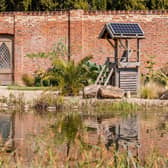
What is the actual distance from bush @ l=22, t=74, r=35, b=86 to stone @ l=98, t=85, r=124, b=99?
23.0 feet

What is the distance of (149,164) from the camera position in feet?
21.4

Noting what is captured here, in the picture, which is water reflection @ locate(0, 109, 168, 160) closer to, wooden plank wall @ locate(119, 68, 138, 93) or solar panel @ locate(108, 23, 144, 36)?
wooden plank wall @ locate(119, 68, 138, 93)

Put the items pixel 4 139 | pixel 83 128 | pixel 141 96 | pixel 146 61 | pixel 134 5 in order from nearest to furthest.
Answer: pixel 4 139 < pixel 83 128 < pixel 141 96 < pixel 146 61 < pixel 134 5

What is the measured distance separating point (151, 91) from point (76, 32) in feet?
21.2

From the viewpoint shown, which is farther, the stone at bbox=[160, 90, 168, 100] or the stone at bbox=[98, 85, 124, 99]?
the stone at bbox=[160, 90, 168, 100]

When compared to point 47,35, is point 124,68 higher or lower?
lower

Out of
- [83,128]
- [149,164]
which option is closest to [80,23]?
[83,128]

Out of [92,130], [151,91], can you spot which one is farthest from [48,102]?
[92,130]

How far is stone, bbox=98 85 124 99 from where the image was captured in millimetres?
19672

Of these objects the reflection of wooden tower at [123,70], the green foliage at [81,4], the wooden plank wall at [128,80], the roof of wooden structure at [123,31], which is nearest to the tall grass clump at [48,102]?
the reflection of wooden tower at [123,70]

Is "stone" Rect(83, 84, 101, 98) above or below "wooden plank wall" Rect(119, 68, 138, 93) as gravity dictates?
below

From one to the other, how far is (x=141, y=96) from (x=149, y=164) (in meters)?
14.3

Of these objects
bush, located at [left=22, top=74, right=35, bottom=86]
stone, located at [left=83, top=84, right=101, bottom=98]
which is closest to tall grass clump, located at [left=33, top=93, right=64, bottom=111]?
stone, located at [left=83, top=84, right=101, bottom=98]

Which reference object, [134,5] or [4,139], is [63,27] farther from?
[4,139]
